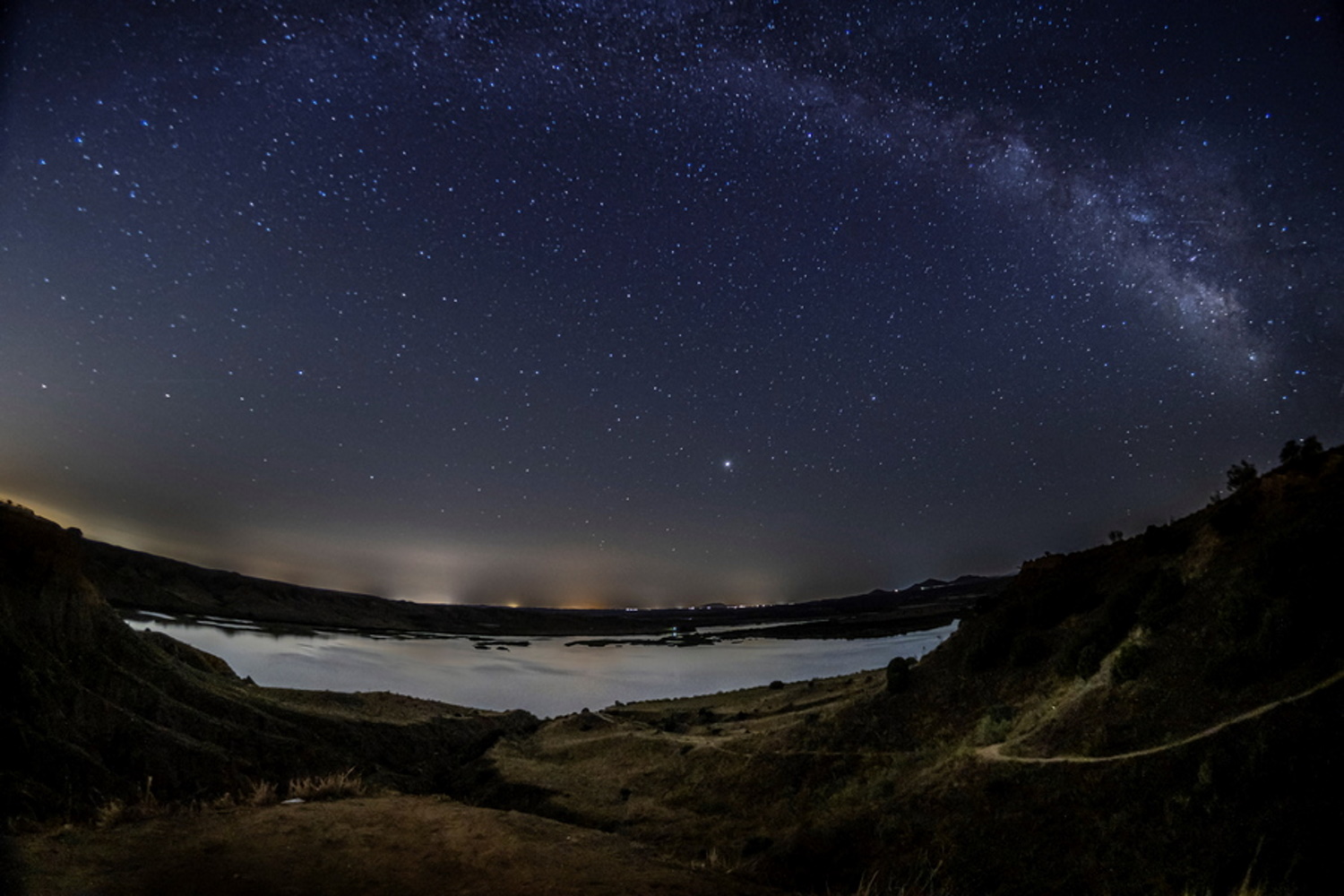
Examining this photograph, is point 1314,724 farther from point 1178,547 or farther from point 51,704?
point 51,704

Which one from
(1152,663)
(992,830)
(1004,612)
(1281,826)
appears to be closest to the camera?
(1281,826)

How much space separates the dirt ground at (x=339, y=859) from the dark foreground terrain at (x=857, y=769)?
0.18ft

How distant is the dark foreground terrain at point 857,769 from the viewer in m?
7.15

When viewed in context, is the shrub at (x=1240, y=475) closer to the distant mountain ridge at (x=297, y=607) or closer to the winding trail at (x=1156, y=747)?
the winding trail at (x=1156, y=747)

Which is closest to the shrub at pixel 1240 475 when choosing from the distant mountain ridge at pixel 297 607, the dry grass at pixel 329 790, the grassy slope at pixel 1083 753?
the grassy slope at pixel 1083 753

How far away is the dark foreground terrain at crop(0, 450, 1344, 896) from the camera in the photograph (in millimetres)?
7152

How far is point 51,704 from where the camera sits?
40.6ft

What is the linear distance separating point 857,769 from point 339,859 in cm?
1219

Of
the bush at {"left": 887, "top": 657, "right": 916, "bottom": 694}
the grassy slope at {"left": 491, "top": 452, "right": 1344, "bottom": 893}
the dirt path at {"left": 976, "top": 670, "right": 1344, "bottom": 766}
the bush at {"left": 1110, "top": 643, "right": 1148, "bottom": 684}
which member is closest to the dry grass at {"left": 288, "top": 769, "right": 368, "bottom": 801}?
the grassy slope at {"left": 491, "top": 452, "right": 1344, "bottom": 893}

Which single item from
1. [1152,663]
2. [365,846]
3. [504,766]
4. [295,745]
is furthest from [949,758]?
[295,745]

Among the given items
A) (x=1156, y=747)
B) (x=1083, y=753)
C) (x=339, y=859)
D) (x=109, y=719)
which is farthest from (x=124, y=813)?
(x=1156, y=747)

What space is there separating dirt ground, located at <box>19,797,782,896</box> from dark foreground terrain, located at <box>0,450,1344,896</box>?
0.05 meters

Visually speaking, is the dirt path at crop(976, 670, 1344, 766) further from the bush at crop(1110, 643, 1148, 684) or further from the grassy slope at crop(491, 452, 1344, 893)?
the bush at crop(1110, 643, 1148, 684)

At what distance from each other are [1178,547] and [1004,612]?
4831 mm
